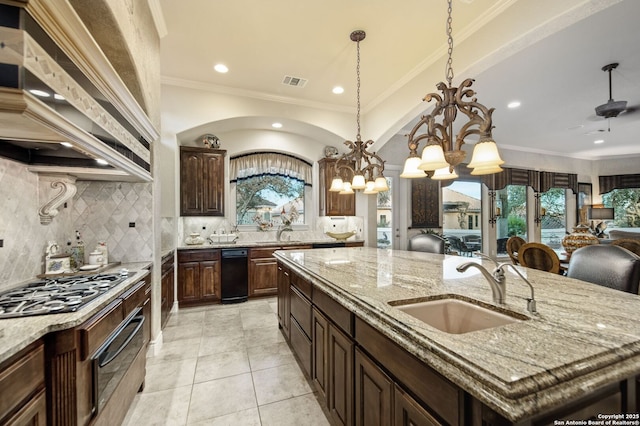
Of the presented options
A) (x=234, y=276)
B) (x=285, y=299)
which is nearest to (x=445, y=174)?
(x=285, y=299)

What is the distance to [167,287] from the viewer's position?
3.53 meters

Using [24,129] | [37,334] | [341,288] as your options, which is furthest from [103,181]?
[341,288]

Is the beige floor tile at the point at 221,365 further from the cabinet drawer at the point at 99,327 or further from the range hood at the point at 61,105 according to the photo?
the range hood at the point at 61,105

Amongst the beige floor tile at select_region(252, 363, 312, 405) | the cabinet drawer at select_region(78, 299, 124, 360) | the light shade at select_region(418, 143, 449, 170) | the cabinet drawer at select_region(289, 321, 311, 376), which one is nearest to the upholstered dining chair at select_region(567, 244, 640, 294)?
the light shade at select_region(418, 143, 449, 170)

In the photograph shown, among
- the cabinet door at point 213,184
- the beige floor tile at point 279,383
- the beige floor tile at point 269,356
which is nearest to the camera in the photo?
the beige floor tile at point 279,383

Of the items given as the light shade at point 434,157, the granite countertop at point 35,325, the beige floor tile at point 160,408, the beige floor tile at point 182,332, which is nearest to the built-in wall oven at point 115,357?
the granite countertop at point 35,325

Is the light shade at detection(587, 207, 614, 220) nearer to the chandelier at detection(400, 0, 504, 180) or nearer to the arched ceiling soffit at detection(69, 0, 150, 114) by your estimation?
the chandelier at detection(400, 0, 504, 180)

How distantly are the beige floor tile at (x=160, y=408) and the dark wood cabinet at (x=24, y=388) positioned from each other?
892mm

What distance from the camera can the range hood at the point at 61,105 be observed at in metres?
0.96

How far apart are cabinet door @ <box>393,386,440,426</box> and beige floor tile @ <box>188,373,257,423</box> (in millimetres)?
1403

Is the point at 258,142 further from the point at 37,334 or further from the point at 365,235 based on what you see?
the point at 37,334

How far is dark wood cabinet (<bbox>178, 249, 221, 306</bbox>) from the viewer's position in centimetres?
409

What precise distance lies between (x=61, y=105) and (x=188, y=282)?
338 centimetres

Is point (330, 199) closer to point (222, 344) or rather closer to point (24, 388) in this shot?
point (222, 344)
